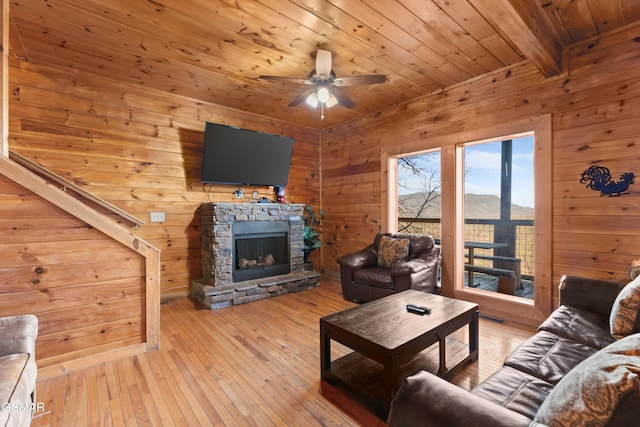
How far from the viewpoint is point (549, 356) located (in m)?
1.62

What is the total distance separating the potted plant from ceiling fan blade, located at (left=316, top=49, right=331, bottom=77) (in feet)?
8.45

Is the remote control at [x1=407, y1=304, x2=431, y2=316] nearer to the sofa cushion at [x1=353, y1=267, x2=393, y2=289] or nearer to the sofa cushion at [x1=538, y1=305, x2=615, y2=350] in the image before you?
the sofa cushion at [x1=538, y1=305, x2=615, y2=350]

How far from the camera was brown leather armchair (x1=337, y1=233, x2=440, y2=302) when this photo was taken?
340cm

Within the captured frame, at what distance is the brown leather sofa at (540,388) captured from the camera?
717 mm

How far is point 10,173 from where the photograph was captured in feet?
6.51

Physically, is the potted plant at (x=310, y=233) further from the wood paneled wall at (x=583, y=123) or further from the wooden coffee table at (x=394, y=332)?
the wooden coffee table at (x=394, y=332)

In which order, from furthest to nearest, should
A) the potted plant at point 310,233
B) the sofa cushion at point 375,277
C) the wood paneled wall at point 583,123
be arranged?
the potted plant at point 310,233
the sofa cushion at point 375,277
the wood paneled wall at point 583,123

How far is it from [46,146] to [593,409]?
455cm

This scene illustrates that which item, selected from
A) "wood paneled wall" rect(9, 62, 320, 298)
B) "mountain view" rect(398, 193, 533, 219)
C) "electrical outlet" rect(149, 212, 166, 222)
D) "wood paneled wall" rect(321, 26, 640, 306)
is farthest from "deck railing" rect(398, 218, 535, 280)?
"electrical outlet" rect(149, 212, 166, 222)

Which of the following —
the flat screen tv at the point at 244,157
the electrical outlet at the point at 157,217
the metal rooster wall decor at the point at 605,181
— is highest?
the flat screen tv at the point at 244,157

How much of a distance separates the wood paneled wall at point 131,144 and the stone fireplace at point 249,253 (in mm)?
308

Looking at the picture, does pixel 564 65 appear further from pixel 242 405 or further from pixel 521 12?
pixel 242 405

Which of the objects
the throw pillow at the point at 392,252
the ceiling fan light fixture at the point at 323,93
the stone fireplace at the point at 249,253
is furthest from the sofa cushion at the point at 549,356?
the stone fireplace at the point at 249,253

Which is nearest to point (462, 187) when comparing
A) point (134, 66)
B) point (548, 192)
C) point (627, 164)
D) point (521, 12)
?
point (548, 192)
